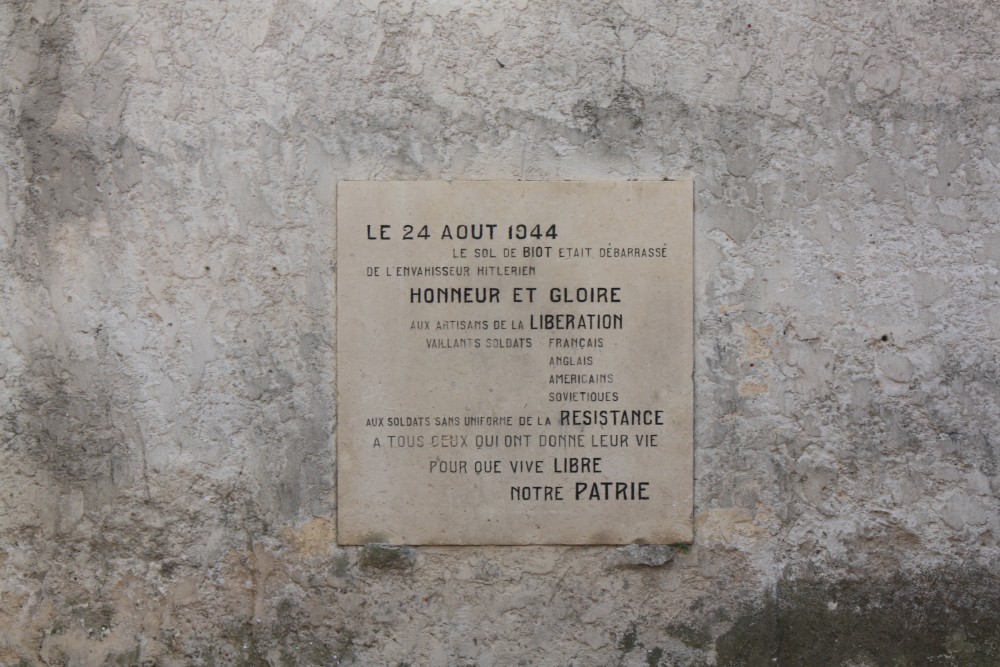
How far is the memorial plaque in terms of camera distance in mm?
2635

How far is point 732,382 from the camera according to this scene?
2.66 m

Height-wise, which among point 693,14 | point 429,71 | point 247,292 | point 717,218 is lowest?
point 247,292

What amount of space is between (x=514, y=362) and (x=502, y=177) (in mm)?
637

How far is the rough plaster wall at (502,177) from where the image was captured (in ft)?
8.66

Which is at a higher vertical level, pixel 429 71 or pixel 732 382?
pixel 429 71

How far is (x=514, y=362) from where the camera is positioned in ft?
8.68

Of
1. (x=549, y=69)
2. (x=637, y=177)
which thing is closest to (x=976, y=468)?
(x=637, y=177)

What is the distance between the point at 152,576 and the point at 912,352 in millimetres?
2728

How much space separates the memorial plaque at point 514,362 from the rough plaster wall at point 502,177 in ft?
0.26

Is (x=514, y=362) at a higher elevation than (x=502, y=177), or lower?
lower

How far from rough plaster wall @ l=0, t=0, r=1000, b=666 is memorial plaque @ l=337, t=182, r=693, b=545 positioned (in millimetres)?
80

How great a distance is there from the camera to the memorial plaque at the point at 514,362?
2.63 m

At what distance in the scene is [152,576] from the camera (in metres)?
2.64

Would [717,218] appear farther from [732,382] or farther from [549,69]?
[549,69]
